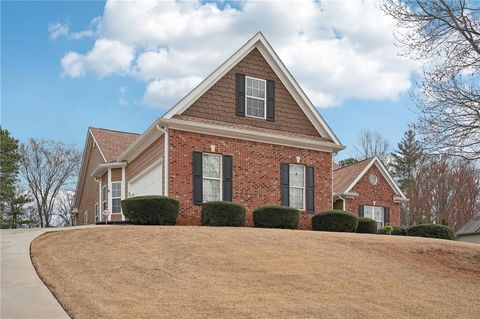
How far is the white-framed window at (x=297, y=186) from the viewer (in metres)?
23.6

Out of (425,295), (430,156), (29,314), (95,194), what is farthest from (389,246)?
(95,194)

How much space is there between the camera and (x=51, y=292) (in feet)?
34.7

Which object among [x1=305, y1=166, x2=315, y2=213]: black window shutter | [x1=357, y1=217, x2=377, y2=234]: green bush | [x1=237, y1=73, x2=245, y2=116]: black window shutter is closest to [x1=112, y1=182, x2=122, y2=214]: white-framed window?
[x1=237, y1=73, x2=245, y2=116]: black window shutter

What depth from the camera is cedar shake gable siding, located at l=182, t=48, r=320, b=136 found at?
22297mm

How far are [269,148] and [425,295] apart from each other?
1176 centimetres

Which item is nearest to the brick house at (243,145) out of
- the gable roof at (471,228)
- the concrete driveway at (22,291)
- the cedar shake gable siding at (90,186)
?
the cedar shake gable siding at (90,186)

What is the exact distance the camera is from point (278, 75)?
24234 mm

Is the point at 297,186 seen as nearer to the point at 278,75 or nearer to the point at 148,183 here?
the point at 278,75

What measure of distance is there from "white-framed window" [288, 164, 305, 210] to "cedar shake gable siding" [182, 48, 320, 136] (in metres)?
1.57

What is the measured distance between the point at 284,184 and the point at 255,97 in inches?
144

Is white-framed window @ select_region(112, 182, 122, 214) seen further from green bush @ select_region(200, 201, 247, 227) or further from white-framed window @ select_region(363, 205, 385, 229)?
white-framed window @ select_region(363, 205, 385, 229)

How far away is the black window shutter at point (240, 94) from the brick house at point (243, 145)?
0.13 feet

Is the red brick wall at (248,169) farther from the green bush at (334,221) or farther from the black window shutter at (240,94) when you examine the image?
the black window shutter at (240,94)

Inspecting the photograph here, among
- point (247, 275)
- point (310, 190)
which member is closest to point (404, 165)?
point (310, 190)
